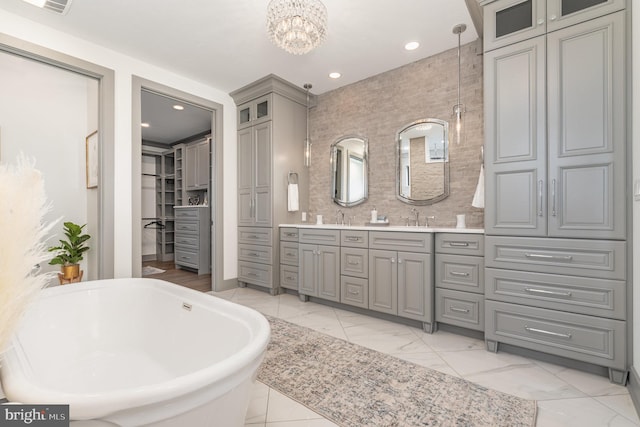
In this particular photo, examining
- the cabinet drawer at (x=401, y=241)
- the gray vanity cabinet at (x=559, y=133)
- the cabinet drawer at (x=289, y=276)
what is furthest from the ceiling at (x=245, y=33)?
the cabinet drawer at (x=289, y=276)

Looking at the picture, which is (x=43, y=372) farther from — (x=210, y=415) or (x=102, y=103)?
(x=102, y=103)

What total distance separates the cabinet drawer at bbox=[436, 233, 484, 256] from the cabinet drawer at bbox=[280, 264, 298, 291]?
1.79 meters

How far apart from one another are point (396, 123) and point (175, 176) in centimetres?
511

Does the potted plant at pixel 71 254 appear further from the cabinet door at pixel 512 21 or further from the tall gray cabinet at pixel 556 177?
the cabinet door at pixel 512 21

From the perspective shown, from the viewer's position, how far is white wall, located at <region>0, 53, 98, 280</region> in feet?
11.7

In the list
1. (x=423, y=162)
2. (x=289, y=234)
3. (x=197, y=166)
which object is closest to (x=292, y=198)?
(x=289, y=234)

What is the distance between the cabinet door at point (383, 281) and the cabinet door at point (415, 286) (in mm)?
53

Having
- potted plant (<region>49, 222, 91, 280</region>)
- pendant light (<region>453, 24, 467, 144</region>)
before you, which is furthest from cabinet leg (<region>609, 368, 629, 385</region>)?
potted plant (<region>49, 222, 91, 280</region>)

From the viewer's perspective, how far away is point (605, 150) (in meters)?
1.86

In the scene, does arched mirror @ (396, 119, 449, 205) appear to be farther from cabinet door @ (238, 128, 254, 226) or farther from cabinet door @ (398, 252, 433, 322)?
cabinet door @ (238, 128, 254, 226)

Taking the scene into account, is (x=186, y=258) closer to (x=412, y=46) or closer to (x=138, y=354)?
(x=138, y=354)

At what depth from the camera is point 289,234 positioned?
12.5 feet

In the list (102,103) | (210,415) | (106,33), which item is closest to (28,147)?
(102,103)

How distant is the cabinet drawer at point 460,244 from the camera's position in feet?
7.91
